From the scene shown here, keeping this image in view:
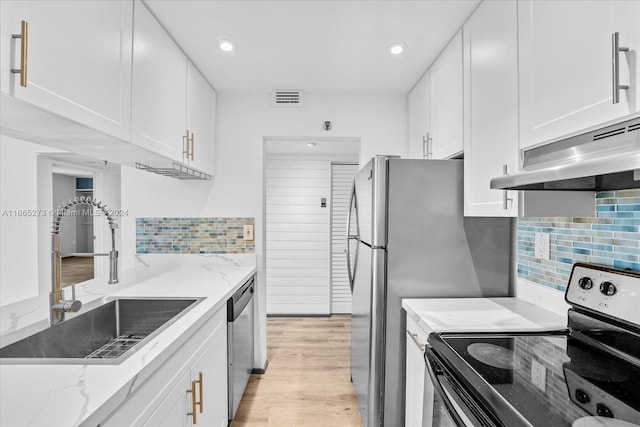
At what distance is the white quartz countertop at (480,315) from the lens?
4.58 feet

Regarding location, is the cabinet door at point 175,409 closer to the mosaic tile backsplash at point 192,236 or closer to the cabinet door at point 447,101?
the mosaic tile backsplash at point 192,236

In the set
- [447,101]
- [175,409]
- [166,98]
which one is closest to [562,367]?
[175,409]

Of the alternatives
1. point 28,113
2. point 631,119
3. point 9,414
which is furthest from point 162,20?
point 631,119

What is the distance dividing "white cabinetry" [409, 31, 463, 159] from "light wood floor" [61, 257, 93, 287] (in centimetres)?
202

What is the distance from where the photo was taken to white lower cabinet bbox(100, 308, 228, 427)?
101 centimetres

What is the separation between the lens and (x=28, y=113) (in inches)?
41.4

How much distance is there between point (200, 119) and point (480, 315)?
6.99ft

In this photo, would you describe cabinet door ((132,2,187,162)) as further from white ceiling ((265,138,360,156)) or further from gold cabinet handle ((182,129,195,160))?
white ceiling ((265,138,360,156))

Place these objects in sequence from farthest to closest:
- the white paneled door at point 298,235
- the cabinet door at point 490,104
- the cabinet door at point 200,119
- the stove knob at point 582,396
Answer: the white paneled door at point 298,235 < the cabinet door at point 200,119 < the cabinet door at point 490,104 < the stove knob at point 582,396

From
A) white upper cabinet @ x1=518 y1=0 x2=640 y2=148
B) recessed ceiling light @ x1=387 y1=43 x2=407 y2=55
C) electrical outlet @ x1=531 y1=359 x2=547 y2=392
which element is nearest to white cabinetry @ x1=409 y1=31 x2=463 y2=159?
recessed ceiling light @ x1=387 y1=43 x2=407 y2=55

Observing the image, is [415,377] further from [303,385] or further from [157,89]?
[157,89]

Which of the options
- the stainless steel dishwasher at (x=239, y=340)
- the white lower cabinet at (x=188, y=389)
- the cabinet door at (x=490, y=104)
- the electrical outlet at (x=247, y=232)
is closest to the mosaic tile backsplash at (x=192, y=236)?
the electrical outlet at (x=247, y=232)

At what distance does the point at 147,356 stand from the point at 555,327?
152 centimetres

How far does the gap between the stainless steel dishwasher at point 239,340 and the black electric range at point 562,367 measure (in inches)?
46.4
